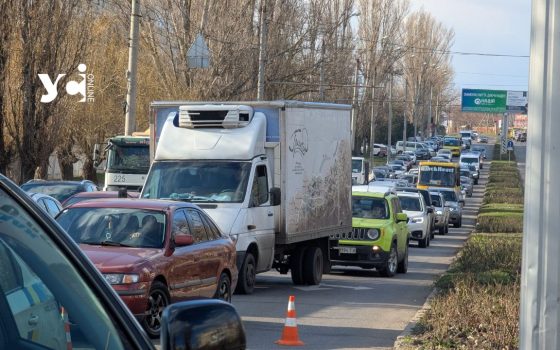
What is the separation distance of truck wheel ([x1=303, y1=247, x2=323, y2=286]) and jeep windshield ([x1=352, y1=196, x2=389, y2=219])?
326 cm

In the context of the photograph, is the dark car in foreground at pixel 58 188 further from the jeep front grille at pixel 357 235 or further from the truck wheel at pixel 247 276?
the truck wheel at pixel 247 276

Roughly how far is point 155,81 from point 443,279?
29473mm

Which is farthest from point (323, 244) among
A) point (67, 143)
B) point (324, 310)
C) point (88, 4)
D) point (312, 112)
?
point (67, 143)

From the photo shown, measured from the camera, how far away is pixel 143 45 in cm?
4659

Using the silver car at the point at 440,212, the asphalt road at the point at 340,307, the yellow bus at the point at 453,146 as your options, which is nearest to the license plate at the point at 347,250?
the asphalt road at the point at 340,307

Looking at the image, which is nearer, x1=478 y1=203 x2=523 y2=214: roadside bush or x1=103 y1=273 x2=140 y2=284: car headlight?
x1=103 y1=273 x2=140 y2=284: car headlight

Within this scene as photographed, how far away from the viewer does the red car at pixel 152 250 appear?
39.1 ft

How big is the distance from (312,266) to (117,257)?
801cm

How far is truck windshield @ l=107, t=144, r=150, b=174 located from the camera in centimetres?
3059

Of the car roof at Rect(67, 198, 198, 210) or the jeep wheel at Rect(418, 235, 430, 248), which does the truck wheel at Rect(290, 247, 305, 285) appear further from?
the jeep wheel at Rect(418, 235, 430, 248)

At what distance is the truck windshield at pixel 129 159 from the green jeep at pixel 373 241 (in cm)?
912

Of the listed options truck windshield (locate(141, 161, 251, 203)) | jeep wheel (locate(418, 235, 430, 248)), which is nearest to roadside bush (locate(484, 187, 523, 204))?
jeep wheel (locate(418, 235, 430, 248))

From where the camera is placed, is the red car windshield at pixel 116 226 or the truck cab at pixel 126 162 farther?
the truck cab at pixel 126 162

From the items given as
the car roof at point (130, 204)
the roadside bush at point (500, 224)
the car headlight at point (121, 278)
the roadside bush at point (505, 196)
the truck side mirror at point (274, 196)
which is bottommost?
the roadside bush at point (505, 196)
